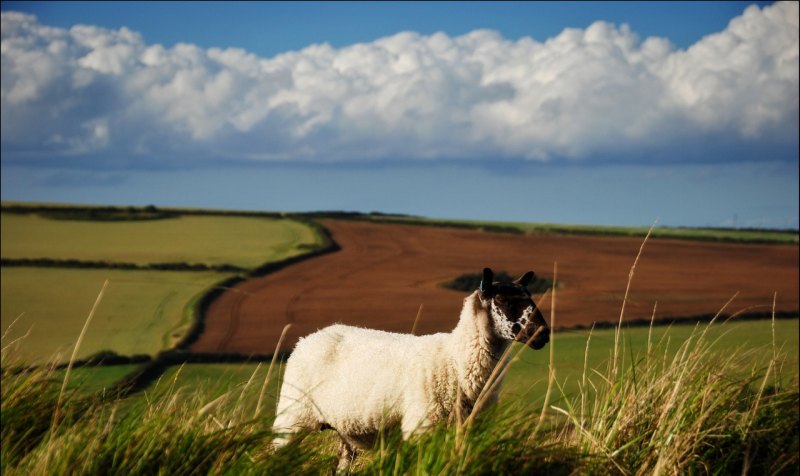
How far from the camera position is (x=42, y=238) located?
3300 inches

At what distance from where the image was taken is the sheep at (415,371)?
24.3ft

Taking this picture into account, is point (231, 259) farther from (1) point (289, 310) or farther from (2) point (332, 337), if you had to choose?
(2) point (332, 337)

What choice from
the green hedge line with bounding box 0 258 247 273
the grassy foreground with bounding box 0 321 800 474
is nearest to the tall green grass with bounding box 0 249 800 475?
the grassy foreground with bounding box 0 321 800 474

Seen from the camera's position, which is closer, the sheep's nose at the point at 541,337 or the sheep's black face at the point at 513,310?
the sheep's nose at the point at 541,337

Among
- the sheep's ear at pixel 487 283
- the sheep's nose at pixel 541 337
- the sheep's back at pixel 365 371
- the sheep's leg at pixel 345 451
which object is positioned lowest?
the sheep's leg at pixel 345 451

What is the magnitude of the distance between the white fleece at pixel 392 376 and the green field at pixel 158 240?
212ft

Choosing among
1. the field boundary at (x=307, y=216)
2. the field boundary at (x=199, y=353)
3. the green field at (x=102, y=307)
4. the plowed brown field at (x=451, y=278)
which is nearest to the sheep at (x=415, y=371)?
the field boundary at (x=199, y=353)

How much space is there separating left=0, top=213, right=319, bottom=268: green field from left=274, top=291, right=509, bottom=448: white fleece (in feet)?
212

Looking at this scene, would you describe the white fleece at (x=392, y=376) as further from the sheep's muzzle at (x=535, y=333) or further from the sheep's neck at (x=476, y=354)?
the sheep's muzzle at (x=535, y=333)

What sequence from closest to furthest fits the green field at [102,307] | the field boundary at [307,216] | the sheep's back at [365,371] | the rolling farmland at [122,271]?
the sheep's back at [365,371] → the green field at [102,307] → the rolling farmland at [122,271] → the field boundary at [307,216]

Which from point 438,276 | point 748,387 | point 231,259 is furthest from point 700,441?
point 231,259

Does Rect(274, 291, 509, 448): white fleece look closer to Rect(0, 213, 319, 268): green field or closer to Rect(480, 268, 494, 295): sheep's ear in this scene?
Rect(480, 268, 494, 295): sheep's ear

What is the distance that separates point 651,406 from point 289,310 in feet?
162

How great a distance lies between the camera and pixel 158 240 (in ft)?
283
